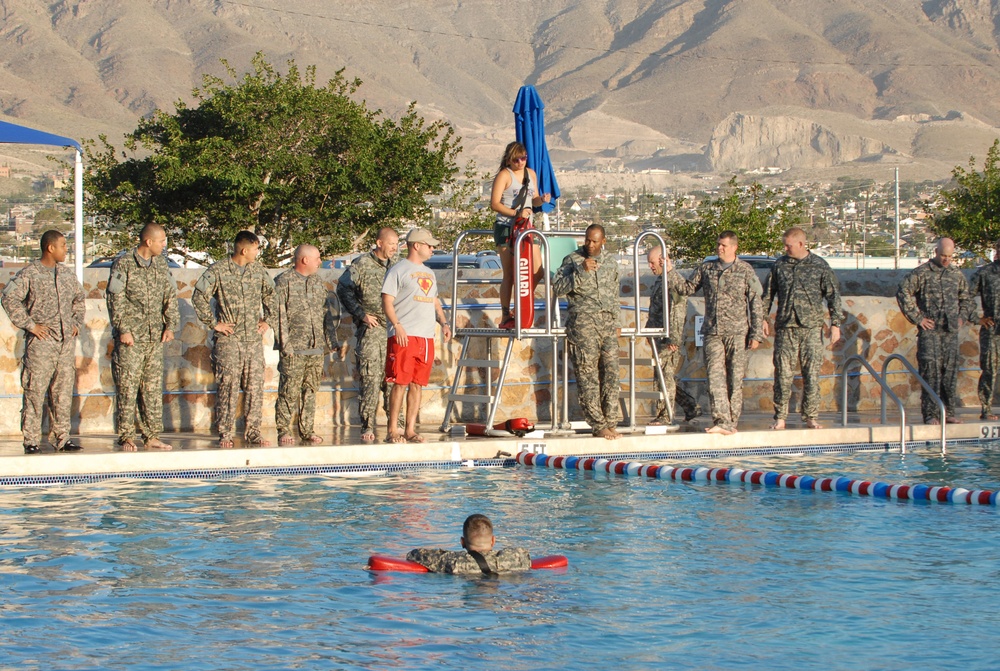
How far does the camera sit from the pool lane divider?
430 inches

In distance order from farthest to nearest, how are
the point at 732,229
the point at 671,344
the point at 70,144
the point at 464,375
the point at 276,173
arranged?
the point at 732,229 → the point at 276,173 → the point at 70,144 → the point at 464,375 → the point at 671,344

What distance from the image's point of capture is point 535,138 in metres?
13.8

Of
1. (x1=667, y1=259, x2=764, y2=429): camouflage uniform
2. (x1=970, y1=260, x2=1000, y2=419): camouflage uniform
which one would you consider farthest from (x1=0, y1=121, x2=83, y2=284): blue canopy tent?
(x1=970, y1=260, x2=1000, y2=419): camouflage uniform

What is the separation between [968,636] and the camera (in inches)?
282

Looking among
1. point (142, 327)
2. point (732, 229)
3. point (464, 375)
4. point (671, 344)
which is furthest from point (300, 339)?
point (732, 229)

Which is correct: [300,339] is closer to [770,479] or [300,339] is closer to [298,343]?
[298,343]

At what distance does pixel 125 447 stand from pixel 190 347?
2.15 metres

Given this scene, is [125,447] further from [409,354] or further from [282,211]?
[282,211]

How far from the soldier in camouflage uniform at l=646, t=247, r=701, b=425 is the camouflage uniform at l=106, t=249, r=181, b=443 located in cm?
481

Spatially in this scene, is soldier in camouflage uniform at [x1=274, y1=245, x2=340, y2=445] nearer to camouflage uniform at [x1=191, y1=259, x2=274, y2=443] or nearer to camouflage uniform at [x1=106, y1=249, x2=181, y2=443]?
camouflage uniform at [x1=191, y1=259, x2=274, y2=443]

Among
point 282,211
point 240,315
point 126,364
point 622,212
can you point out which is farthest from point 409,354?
point 622,212

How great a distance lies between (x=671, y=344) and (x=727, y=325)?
0.94 metres

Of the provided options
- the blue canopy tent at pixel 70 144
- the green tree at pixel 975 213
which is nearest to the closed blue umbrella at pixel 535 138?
the blue canopy tent at pixel 70 144

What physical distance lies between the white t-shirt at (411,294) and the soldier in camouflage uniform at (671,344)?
252 centimetres
